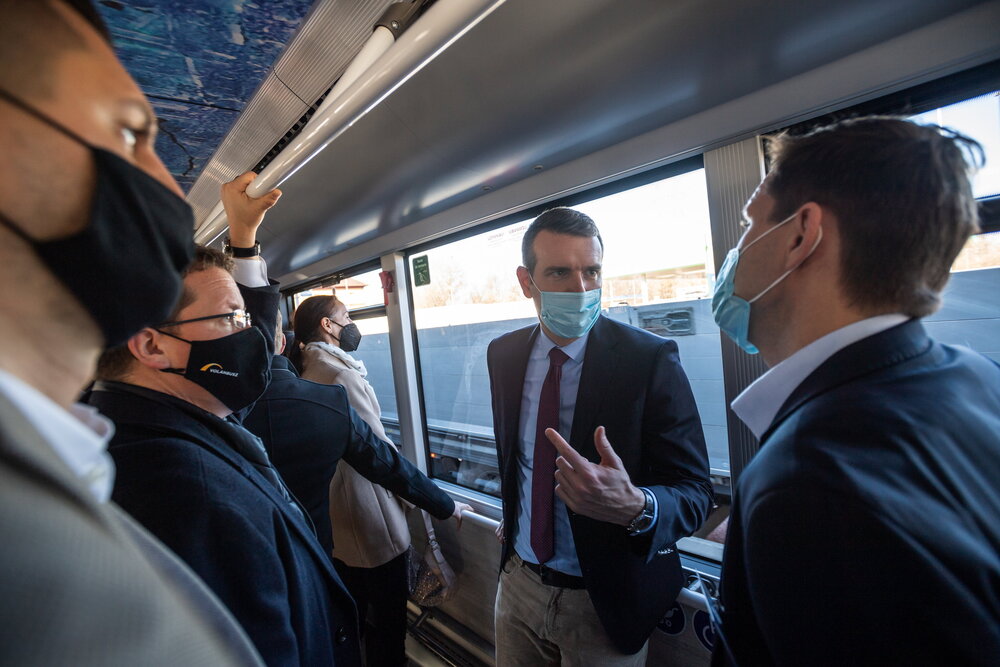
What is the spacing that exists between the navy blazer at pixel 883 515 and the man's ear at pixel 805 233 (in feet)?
0.77

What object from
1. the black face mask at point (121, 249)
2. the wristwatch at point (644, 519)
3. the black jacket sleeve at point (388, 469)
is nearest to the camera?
the black face mask at point (121, 249)

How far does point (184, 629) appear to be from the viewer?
14.8 inches

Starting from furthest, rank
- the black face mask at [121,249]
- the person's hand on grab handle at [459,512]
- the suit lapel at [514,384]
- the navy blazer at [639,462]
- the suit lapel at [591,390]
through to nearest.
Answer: the person's hand on grab handle at [459,512]
the suit lapel at [514,384]
the suit lapel at [591,390]
the navy blazer at [639,462]
the black face mask at [121,249]

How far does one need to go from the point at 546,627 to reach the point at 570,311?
1.16 m

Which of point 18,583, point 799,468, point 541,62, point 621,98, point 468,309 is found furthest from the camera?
point 468,309

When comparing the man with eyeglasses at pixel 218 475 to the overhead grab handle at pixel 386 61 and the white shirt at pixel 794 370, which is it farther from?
the white shirt at pixel 794 370

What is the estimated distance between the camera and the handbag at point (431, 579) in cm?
279

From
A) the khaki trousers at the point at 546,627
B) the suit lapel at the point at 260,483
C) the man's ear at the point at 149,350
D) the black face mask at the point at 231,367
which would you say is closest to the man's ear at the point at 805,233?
the khaki trousers at the point at 546,627

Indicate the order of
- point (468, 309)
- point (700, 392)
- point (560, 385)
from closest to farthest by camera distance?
point (560, 385) < point (700, 392) < point (468, 309)

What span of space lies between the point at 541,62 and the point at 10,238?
4.48ft

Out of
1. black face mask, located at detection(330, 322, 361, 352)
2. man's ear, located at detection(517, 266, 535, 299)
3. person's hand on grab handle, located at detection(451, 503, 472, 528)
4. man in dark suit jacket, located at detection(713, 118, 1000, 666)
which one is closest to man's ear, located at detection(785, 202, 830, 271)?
man in dark suit jacket, located at detection(713, 118, 1000, 666)

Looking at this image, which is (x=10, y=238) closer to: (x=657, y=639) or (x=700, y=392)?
(x=700, y=392)

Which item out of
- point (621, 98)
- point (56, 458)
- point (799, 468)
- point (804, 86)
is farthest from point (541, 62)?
point (56, 458)

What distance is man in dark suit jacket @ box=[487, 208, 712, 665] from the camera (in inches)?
49.4
